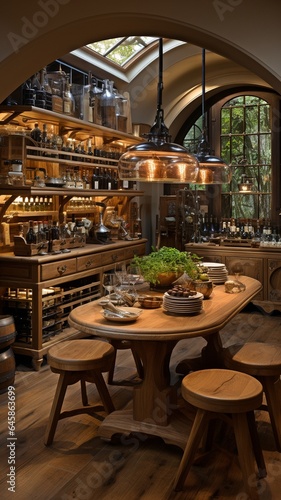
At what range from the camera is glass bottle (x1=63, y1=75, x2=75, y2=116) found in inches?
210

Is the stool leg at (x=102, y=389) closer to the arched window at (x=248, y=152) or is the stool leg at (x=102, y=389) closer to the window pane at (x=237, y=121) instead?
the arched window at (x=248, y=152)

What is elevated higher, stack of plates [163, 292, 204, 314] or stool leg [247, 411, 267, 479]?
stack of plates [163, 292, 204, 314]

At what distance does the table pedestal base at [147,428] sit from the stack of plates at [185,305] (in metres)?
0.64

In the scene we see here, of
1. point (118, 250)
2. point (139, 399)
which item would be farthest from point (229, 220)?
point (139, 399)

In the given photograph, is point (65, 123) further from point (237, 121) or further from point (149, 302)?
point (237, 121)

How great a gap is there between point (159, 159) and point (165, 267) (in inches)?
29.7

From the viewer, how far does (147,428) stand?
3.05 m

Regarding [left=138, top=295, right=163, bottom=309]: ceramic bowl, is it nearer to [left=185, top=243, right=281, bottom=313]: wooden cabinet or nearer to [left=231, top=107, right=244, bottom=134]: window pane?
[left=185, top=243, right=281, bottom=313]: wooden cabinet

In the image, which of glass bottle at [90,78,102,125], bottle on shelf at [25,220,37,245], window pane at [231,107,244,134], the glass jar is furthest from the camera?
window pane at [231,107,244,134]

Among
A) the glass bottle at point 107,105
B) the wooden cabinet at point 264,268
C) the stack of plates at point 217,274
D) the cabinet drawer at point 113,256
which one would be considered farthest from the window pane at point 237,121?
the stack of plates at point 217,274

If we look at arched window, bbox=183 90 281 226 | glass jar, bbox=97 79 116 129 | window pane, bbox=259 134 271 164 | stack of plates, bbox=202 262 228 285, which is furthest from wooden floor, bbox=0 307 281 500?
window pane, bbox=259 134 271 164

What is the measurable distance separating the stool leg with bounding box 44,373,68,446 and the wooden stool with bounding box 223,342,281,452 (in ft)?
3.33

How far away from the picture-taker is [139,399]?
3.12 meters

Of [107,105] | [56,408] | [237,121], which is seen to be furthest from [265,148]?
[56,408]
